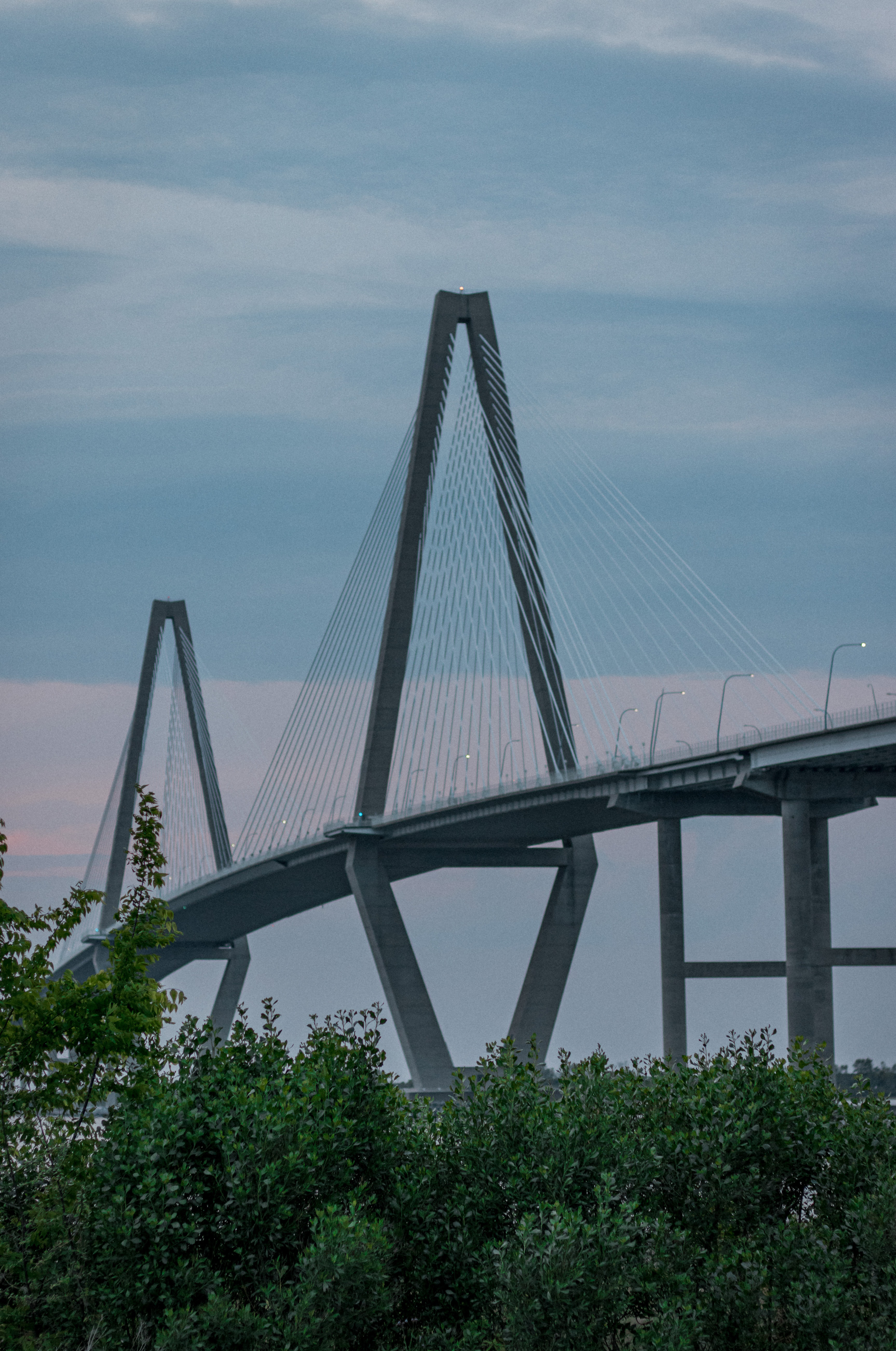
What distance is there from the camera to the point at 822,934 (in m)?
47.8

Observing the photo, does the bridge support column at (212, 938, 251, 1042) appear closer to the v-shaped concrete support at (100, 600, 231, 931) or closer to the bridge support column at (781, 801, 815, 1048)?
the v-shaped concrete support at (100, 600, 231, 931)

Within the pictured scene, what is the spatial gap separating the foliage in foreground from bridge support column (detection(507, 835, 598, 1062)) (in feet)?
137

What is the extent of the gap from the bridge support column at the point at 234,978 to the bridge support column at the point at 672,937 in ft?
134

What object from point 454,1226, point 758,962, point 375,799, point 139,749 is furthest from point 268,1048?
point 139,749

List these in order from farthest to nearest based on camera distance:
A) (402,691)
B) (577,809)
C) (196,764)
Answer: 1. (196,764)
2. (402,691)
3. (577,809)

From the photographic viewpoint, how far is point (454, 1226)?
A: 46.6 feet

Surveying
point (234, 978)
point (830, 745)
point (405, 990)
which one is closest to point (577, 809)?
point (405, 990)

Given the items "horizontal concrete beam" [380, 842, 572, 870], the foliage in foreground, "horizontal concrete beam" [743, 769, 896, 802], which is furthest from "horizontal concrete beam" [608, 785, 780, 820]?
the foliage in foreground

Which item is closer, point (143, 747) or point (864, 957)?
point (864, 957)

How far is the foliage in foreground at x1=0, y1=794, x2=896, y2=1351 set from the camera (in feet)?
42.2

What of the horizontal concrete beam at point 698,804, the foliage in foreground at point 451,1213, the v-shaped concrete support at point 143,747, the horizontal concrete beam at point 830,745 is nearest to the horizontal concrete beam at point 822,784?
the horizontal concrete beam at point 830,745

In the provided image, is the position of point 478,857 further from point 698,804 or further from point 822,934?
point 822,934

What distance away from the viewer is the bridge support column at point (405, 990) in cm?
5394

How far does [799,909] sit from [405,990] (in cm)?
1390
